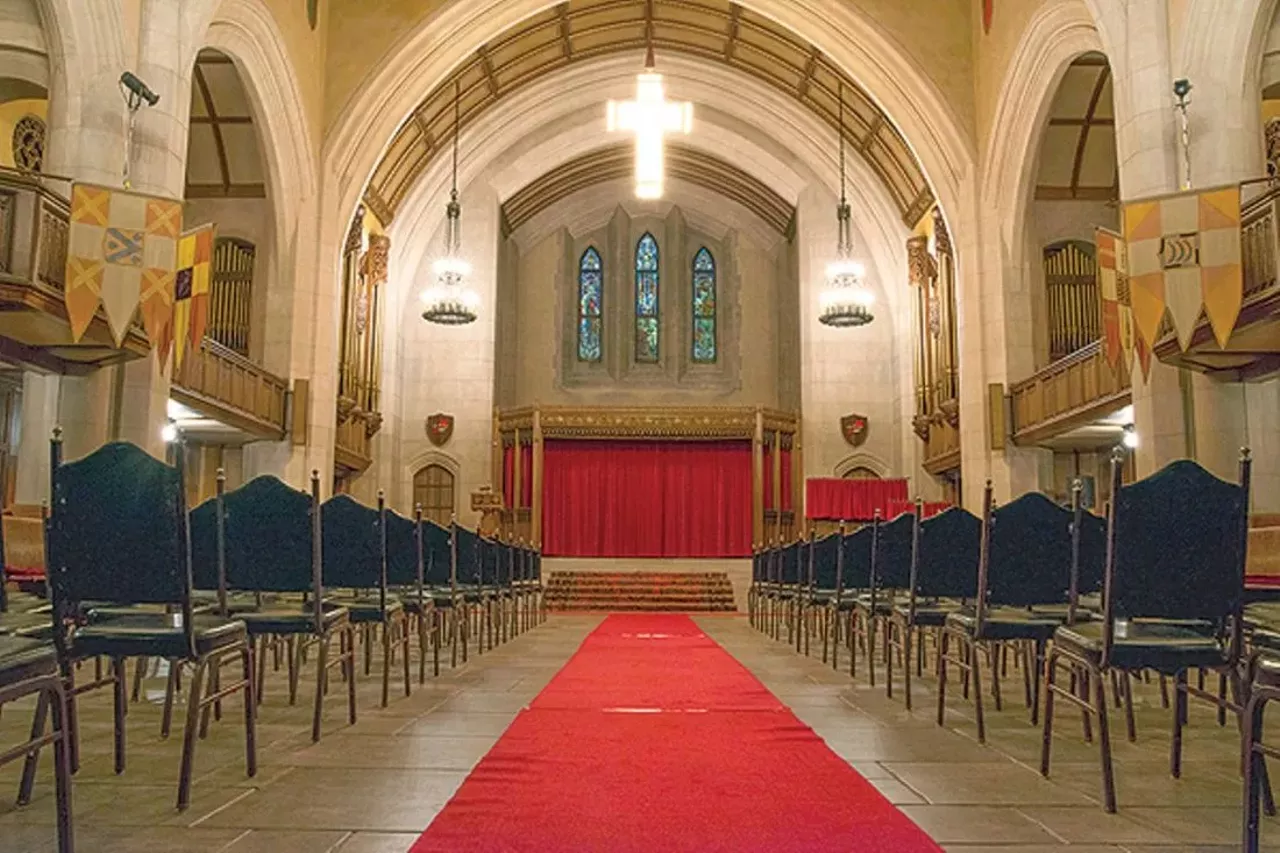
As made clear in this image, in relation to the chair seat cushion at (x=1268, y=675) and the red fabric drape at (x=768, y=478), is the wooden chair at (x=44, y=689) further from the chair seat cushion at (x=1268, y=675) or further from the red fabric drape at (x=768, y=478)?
the red fabric drape at (x=768, y=478)

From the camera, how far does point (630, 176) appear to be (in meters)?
22.3

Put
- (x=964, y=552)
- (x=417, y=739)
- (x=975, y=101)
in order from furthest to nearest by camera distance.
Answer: (x=975, y=101), (x=964, y=552), (x=417, y=739)

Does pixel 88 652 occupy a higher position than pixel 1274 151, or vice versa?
pixel 1274 151

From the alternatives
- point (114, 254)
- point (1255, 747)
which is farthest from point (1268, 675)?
point (114, 254)

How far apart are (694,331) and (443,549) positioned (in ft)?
52.7

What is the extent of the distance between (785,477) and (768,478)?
327 millimetres

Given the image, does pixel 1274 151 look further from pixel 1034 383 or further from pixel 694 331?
pixel 694 331

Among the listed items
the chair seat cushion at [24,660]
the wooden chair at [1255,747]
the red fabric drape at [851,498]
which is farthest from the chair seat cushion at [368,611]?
the red fabric drape at [851,498]

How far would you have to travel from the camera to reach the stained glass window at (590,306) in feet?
74.2

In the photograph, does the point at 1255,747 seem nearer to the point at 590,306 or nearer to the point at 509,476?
the point at 509,476

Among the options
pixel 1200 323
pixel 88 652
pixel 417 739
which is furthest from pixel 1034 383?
pixel 88 652

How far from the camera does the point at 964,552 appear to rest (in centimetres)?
485

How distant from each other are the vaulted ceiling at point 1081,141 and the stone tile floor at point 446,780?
10264 millimetres

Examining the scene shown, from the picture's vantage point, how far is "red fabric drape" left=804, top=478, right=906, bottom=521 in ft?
58.2
